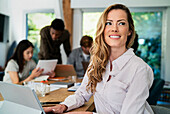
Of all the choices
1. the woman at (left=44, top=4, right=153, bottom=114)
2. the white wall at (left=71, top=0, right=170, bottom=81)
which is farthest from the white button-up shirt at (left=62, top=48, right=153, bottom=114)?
the white wall at (left=71, top=0, right=170, bottom=81)

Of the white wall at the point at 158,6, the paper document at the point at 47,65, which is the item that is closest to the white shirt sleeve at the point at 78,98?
the paper document at the point at 47,65

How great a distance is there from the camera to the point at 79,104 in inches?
52.5

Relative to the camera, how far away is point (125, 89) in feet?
3.66

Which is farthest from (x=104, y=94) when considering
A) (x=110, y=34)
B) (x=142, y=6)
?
(x=142, y=6)

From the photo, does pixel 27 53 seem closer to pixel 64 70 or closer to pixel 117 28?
pixel 64 70

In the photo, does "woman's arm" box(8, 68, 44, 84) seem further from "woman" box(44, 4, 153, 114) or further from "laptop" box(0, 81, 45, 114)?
"laptop" box(0, 81, 45, 114)

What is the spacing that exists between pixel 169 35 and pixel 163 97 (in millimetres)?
1514

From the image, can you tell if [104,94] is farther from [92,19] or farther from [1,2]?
[1,2]

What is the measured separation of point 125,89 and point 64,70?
78.0 inches

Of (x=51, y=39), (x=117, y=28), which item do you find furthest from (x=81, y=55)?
(x=117, y=28)

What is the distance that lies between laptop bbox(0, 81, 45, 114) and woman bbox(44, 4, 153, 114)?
23 centimetres

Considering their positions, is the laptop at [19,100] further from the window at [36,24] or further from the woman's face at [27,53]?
the window at [36,24]

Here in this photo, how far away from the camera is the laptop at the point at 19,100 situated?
894 millimetres

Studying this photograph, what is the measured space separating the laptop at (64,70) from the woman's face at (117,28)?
175 cm
